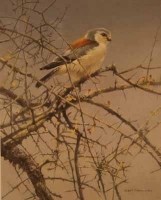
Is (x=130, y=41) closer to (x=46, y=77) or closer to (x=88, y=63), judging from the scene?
(x=88, y=63)

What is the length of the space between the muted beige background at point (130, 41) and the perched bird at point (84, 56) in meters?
0.02

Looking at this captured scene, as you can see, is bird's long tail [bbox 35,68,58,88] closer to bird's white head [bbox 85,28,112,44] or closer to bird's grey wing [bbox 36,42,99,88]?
bird's grey wing [bbox 36,42,99,88]

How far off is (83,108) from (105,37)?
0.72 feet

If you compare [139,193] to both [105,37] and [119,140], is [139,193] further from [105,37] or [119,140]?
[105,37]

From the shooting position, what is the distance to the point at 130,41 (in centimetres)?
140

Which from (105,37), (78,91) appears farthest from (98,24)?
(78,91)

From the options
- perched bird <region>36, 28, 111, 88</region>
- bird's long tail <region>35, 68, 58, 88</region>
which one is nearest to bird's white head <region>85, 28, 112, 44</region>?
perched bird <region>36, 28, 111, 88</region>

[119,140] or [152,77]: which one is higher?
[152,77]

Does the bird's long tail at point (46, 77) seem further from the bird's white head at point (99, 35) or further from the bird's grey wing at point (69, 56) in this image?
the bird's white head at point (99, 35)

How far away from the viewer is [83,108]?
1.36m

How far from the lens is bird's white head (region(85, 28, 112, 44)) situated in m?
1.38

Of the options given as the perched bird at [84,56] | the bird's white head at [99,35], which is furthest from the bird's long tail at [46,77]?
the bird's white head at [99,35]

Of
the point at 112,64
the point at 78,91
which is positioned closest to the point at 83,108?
the point at 78,91

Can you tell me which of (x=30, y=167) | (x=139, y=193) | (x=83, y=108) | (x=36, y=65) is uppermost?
(x=36, y=65)
